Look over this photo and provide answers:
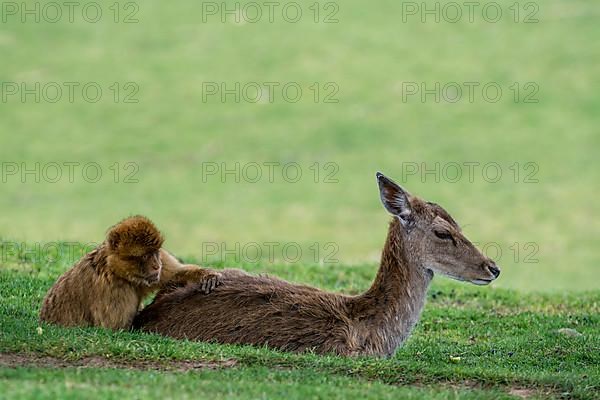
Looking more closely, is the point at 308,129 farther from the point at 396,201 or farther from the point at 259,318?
the point at 259,318

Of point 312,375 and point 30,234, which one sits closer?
point 312,375

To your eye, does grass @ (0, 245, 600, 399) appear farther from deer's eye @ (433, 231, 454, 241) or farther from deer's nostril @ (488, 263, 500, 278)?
deer's eye @ (433, 231, 454, 241)

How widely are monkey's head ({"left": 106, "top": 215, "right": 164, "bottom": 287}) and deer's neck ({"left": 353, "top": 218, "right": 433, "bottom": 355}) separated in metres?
1.92

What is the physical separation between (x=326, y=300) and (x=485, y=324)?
10.7 ft

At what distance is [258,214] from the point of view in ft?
115

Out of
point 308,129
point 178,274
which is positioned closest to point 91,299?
point 178,274

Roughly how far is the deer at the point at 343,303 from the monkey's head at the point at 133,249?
1.75 feet

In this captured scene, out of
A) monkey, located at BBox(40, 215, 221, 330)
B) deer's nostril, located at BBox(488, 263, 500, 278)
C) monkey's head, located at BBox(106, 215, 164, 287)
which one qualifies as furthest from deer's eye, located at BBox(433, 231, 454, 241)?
monkey's head, located at BBox(106, 215, 164, 287)

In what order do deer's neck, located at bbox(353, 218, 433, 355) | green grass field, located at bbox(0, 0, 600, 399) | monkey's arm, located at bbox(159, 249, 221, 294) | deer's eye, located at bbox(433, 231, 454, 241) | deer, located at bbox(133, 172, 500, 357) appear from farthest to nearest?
green grass field, located at bbox(0, 0, 600, 399), deer's eye, located at bbox(433, 231, 454, 241), monkey's arm, located at bbox(159, 249, 221, 294), deer's neck, located at bbox(353, 218, 433, 355), deer, located at bbox(133, 172, 500, 357)

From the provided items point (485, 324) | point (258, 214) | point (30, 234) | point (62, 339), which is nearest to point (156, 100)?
point (258, 214)

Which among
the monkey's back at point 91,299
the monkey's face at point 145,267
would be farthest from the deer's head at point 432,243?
the monkey's back at point 91,299

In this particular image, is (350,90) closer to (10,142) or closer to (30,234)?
(10,142)

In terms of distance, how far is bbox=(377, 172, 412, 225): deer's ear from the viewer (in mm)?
12000

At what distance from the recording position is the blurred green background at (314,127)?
113 feet
